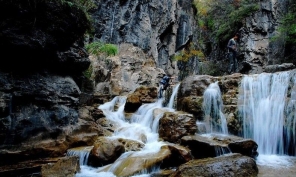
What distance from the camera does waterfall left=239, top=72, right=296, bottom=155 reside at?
7453mm

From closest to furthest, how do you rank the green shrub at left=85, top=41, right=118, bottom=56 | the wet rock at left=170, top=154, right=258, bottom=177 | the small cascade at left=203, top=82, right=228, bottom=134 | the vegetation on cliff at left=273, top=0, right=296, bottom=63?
the wet rock at left=170, top=154, right=258, bottom=177, the small cascade at left=203, top=82, right=228, bottom=134, the vegetation on cliff at left=273, top=0, right=296, bottom=63, the green shrub at left=85, top=41, right=118, bottom=56

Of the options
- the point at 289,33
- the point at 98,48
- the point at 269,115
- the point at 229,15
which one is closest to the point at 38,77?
the point at 269,115

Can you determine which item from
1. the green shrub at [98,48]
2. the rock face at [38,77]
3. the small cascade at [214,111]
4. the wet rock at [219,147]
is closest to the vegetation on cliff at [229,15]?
the green shrub at [98,48]

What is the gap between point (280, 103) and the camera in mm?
8047

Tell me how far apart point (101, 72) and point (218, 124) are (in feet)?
31.3

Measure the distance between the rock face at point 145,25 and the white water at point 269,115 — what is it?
12.0m

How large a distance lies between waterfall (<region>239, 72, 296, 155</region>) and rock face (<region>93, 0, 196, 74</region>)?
12.0 metres

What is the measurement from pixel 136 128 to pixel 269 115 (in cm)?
508

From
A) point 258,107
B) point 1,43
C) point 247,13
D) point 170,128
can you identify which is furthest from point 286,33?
point 1,43

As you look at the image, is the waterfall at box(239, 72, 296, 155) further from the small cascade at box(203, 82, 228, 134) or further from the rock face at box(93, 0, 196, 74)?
the rock face at box(93, 0, 196, 74)

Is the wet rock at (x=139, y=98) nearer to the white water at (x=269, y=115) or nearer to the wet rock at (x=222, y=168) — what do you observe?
the white water at (x=269, y=115)

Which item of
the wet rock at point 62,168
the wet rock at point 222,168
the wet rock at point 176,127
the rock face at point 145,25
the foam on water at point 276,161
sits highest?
the rock face at point 145,25

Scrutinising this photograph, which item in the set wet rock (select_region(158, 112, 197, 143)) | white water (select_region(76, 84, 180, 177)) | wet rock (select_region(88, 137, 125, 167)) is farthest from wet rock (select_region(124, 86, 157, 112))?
wet rock (select_region(88, 137, 125, 167))

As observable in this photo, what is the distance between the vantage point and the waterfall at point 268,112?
7453mm
